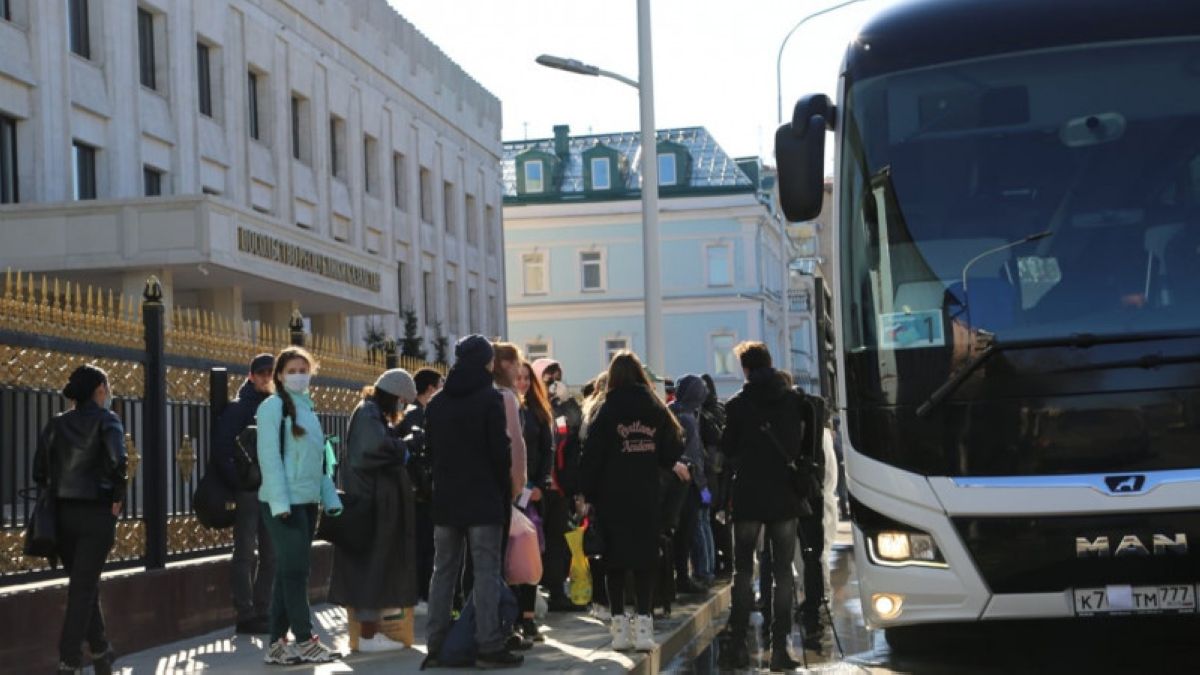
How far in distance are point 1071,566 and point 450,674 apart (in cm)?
359

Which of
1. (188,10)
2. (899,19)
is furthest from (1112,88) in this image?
(188,10)

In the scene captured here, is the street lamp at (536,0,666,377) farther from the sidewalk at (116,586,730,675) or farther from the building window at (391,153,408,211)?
the building window at (391,153,408,211)

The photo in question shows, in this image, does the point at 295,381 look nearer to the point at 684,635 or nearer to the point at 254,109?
the point at 684,635

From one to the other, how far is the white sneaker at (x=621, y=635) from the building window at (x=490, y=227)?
5069 cm

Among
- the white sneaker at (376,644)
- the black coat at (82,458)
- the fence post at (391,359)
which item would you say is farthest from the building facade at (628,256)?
the black coat at (82,458)

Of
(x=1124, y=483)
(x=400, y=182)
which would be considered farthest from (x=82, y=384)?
(x=400, y=182)

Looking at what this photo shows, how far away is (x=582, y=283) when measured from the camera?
3169 inches

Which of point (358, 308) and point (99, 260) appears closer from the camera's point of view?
point (99, 260)

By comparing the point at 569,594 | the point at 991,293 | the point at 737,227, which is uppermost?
the point at 737,227

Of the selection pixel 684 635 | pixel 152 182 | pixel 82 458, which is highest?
pixel 152 182

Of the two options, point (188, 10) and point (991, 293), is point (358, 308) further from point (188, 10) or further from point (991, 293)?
point (991, 293)

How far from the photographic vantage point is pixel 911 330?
9.21 meters

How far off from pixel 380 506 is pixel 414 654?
0.99 metres

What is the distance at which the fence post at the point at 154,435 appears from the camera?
41.2 feet
